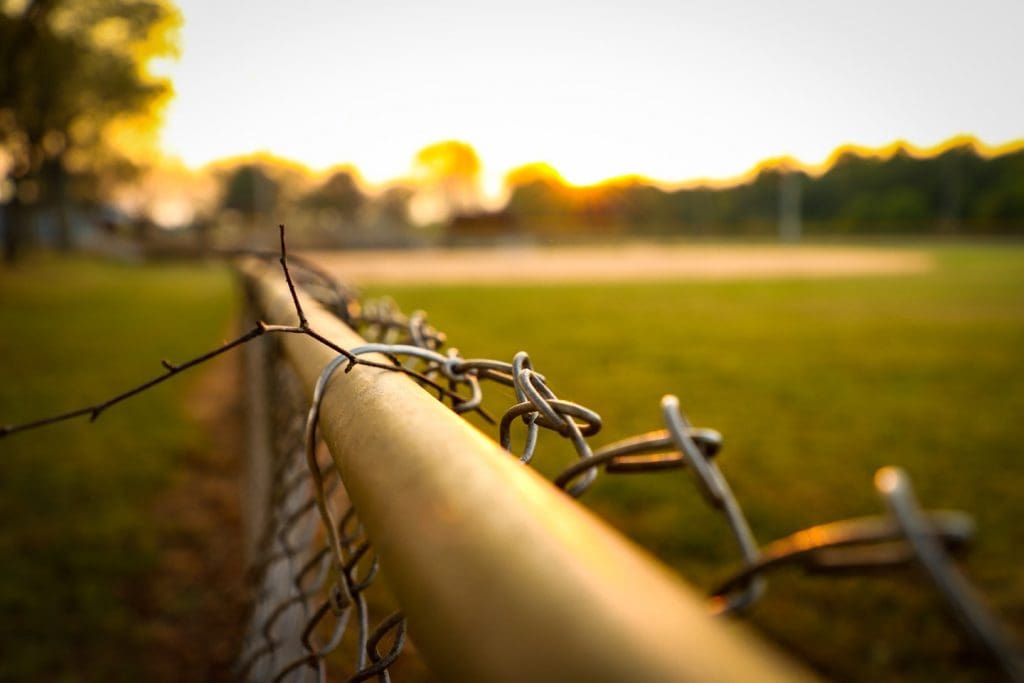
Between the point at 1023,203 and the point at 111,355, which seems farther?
the point at 1023,203

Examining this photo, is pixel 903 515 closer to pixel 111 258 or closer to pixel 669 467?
pixel 669 467

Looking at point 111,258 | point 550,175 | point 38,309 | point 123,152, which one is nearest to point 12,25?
point 38,309

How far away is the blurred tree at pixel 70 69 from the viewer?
1936 cm

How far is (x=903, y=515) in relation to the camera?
1.01 ft

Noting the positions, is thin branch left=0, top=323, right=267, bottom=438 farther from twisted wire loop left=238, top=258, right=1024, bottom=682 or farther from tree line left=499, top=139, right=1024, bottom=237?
tree line left=499, top=139, right=1024, bottom=237

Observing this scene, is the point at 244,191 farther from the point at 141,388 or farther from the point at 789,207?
the point at 141,388

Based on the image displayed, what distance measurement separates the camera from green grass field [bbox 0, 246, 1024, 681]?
3.03 metres

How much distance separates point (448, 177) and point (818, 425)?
82553mm

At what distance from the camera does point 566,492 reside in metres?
0.70

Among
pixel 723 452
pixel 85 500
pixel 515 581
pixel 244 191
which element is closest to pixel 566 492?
pixel 515 581

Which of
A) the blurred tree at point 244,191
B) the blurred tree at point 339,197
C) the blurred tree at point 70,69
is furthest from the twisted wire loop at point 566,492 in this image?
the blurred tree at point 339,197

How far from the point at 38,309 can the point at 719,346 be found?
42.5 feet

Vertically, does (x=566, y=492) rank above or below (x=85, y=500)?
above

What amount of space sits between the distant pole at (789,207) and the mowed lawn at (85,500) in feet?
190
